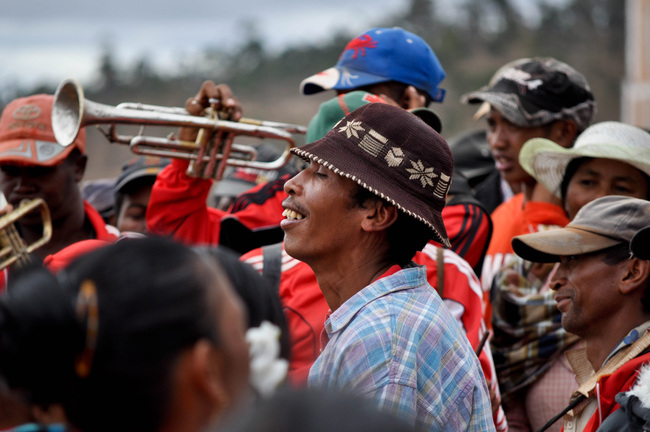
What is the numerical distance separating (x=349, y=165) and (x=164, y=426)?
129cm

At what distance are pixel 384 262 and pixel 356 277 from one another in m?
0.11

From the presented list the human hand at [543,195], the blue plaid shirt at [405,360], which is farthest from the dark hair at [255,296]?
the human hand at [543,195]

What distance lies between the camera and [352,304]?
95.2 inches

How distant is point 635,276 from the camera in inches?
119

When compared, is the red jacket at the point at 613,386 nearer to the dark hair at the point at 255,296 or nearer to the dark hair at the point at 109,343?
the dark hair at the point at 255,296

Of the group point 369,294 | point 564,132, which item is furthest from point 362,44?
point 369,294

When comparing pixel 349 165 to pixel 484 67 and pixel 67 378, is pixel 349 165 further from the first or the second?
pixel 484 67

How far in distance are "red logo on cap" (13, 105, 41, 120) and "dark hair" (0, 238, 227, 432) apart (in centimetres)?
324

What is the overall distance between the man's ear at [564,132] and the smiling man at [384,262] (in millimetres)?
2216

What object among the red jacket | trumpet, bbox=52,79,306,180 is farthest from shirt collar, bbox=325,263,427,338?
trumpet, bbox=52,79,306,180

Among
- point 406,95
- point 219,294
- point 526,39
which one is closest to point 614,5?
point 526,39

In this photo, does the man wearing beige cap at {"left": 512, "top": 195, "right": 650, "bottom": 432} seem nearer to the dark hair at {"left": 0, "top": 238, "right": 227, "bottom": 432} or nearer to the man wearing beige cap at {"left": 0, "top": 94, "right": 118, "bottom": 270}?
the dark hair at {"left": 0, "top": 238, "right": 227, "bottom": 432}

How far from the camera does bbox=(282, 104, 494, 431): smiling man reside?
2.24 meters

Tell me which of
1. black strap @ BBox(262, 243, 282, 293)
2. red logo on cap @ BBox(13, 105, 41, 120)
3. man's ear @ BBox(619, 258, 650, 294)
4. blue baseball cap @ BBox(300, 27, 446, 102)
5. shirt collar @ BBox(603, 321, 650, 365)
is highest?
blue baseball cap @ BBox(300, 27, 446, 102)
